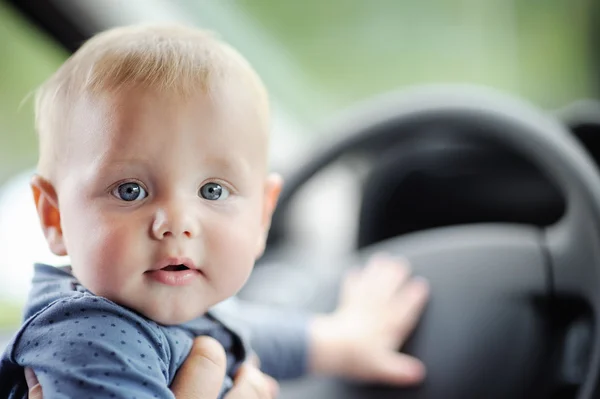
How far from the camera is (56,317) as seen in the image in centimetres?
52

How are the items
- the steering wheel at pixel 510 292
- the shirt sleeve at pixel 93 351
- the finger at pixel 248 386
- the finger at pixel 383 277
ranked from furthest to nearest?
the finger at pixel 383 277 → the steering wheel at pixel 510 292 → the finger at pixel 248 386 → the shirt sleeve at pixel 93 351

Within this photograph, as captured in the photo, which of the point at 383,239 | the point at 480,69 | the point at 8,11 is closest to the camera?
the point at 8,11

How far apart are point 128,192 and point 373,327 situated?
1.48ft

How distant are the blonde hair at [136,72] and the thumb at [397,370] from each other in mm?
386

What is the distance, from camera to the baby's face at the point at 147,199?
498 millimetres

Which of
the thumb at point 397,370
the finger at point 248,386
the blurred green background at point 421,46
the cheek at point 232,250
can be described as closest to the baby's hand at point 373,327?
the thumb at point 397,370

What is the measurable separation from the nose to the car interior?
42 centimetres

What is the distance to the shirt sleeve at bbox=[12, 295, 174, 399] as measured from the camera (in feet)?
1.57

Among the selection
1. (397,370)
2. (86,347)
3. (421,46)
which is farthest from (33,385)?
(421,46)

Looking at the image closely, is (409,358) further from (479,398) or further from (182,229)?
(182,229)

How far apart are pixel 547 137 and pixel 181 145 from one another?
460mm

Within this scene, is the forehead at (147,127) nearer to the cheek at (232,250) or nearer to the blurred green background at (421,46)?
the cheek at (232,250)

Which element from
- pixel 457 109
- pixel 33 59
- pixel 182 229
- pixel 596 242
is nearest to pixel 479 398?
pixel 596 242

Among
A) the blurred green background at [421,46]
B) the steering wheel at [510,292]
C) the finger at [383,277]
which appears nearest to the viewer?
the steering wheel at [510,292]
